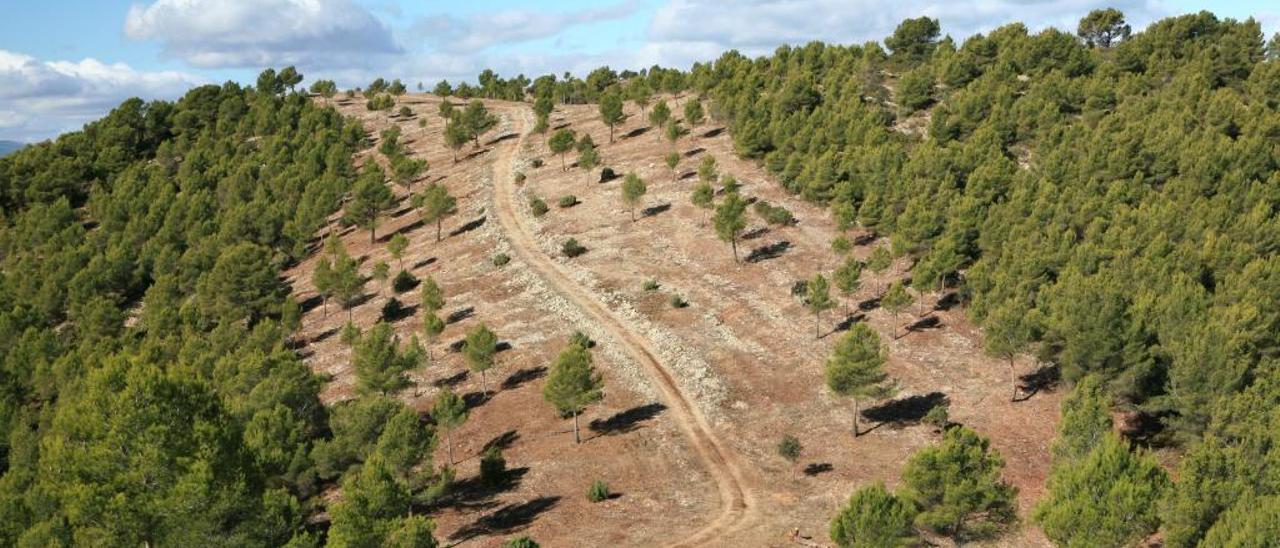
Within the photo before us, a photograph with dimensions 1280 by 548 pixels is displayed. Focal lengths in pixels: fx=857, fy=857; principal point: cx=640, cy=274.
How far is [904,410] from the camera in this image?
59.8m

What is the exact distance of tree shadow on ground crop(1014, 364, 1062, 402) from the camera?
6091 cm

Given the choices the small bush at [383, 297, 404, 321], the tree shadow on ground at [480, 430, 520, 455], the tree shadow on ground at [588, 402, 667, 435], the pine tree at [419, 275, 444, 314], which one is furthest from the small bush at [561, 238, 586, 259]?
the tree shadow on ground at [480, 430, 520, 455]

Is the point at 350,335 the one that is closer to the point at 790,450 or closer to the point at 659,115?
the point at 790,450

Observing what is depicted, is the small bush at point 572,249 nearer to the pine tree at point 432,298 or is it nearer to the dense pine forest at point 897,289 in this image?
the pine tree at point 432,298

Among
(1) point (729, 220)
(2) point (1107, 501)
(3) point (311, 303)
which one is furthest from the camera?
(3) point (311, 303)

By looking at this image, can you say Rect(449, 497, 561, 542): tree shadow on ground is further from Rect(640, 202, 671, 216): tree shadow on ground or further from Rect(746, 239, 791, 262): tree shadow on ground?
Rect(640, 202, 671, 216): tree shadow on ground

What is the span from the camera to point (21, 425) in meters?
57.7

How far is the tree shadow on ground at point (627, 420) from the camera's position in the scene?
191 ft

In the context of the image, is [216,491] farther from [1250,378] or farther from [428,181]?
[428,181]

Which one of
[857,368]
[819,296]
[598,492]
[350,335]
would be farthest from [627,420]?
[350,335]

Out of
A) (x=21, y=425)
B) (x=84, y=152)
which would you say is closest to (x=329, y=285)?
(x=21, y=425)

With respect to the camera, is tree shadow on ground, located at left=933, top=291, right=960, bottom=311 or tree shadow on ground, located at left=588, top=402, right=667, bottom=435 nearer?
tree shadow on ground, located at left=588, top=402, right=667, bottom=435

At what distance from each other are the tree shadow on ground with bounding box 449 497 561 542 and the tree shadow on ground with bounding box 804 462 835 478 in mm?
15426

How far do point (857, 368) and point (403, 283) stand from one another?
165ft
